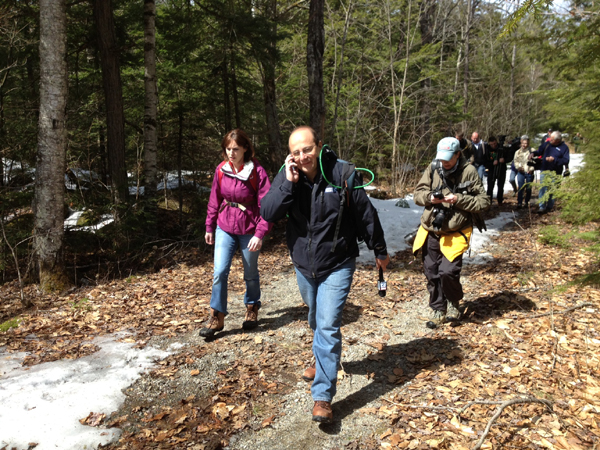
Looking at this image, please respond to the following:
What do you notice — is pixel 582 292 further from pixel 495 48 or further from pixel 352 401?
pixel 495 48

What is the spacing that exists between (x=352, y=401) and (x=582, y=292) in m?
4.04

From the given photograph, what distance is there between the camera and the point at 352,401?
360 cm

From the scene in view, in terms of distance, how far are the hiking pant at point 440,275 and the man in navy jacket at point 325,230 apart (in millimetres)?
1748

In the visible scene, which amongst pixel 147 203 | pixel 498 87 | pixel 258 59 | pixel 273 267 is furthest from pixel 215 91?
pixel 498 87

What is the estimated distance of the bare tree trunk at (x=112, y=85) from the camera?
27.7ft

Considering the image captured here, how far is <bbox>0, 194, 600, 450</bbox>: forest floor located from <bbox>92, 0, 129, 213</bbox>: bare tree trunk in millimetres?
3104

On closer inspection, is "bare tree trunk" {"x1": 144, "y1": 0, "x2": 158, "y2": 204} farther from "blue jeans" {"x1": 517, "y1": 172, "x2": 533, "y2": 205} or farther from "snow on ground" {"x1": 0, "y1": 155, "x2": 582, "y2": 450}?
"blue jeans" {"x1": 517, "y1": 172, "x2": 533, "y2": 205}

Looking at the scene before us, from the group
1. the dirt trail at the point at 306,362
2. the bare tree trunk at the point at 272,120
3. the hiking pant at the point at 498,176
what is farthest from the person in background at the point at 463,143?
the bare tree trunk at the point at 272,120

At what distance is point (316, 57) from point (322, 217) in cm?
746

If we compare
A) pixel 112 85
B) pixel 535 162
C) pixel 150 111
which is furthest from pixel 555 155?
pixel 112 85

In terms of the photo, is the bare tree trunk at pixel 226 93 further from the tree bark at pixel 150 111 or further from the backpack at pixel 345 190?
the backpack at pixel 345 190

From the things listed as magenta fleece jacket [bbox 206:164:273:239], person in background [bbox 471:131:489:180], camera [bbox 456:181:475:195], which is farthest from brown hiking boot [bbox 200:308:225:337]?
person in background [bbox 471:131:489:180]

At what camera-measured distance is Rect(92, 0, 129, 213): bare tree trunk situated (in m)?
8.43

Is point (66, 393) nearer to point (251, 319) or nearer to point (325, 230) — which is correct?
point (251, 319)
